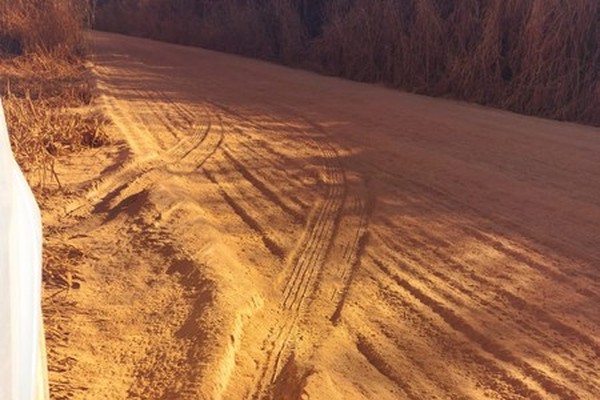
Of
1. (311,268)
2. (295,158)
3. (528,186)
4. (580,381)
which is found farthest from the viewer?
(295,158)

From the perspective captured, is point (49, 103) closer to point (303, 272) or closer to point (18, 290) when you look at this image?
point (303, 272)

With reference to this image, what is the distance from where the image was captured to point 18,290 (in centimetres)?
190

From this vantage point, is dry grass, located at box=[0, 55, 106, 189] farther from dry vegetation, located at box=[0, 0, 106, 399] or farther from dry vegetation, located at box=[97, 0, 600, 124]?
dry vegetation, located at box=[97, 0, 600, 124]

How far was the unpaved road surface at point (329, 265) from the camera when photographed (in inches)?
157

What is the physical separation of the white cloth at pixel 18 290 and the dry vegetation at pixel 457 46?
11.8 m

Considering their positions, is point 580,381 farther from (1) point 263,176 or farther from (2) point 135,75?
(2) point 135,75

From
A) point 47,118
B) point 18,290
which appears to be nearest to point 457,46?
point 47,118

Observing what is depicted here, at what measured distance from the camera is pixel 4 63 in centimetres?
1472

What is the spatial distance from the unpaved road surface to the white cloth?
1.74m

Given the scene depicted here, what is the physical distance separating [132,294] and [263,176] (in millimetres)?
2922

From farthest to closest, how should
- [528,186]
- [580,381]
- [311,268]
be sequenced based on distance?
[528,186], [311,268], [580,381]

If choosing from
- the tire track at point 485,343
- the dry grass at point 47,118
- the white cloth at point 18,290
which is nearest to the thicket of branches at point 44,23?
the dry grass at point 47,118

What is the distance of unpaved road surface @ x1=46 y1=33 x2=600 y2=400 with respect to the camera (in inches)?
157

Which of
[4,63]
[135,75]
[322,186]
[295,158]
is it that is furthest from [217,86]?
[322,186]
